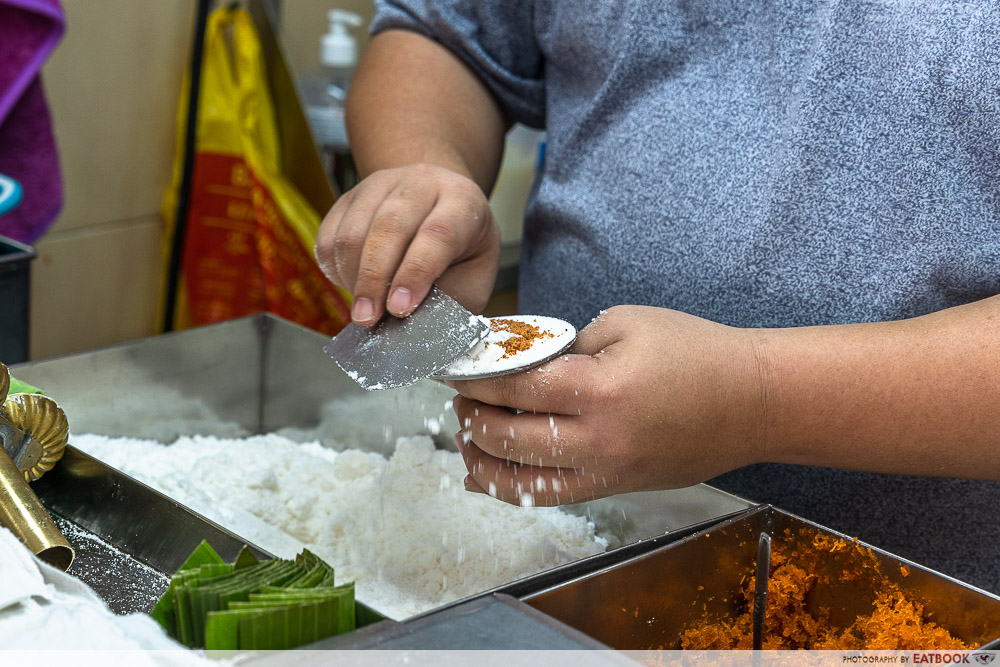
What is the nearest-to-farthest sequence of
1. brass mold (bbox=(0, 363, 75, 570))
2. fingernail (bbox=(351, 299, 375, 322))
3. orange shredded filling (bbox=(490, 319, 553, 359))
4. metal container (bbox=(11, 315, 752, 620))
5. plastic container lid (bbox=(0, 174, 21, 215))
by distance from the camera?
brass mold (bbox=(0, 363, 75, 570)) → orange shredded filling (bbox=(490, 319, 553, 359)) → fingernail (bbox=(351, 299, 375, 322)) → metal container (bbox=(11, 315, 752, 620)) → plastic container lid (bbox=(0, 174, 21, 215))

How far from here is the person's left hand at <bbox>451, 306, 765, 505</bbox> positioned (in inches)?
28.6

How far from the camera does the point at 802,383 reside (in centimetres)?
75

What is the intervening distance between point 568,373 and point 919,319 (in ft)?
0.97

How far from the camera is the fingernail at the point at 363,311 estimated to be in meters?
0.88

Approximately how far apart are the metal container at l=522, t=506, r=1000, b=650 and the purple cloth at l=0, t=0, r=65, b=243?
1245 millimetres

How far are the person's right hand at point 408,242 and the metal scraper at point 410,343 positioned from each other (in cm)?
1

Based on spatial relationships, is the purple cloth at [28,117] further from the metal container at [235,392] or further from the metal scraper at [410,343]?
the metal scraper at [410,343]

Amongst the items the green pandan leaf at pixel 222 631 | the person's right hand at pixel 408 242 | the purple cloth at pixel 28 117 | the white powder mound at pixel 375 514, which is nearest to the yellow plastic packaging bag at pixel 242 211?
the purple cloth at pixel 28 117

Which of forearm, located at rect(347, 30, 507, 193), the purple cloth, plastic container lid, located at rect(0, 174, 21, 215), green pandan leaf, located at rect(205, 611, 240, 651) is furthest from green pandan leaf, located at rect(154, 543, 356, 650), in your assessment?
the purple cloth

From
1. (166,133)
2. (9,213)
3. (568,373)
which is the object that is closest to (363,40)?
(166,133)

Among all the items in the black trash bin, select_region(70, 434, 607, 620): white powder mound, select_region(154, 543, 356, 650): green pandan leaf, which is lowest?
select_region(70, 434, 607, 620): white powder mound

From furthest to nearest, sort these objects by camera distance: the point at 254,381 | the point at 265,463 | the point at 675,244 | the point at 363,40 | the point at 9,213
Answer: the point at 363,40, the point at 9,213, the point at 254,381, the point at 265,463, the point at 675,244

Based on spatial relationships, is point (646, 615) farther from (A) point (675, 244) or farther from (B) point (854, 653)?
(A) point (675, 244)

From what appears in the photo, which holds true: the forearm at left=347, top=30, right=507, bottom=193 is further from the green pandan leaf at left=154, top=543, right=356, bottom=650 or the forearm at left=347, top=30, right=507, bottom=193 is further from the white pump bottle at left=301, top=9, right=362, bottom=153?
the white pump bottle at left=301, top=9, right=362, bottom=153
